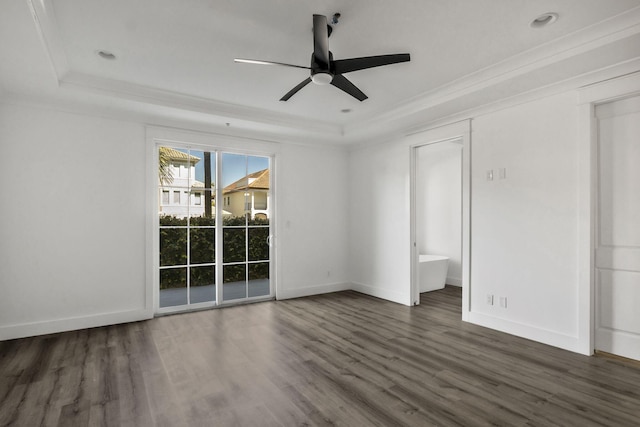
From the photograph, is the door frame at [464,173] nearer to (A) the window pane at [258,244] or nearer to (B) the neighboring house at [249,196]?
(B) the neighboring house at [249,196]

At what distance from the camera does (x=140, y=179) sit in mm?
4551

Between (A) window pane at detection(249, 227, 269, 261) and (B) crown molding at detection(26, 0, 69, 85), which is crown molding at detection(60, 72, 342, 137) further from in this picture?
(A) window pane at detection(249, 227, 269, 261)

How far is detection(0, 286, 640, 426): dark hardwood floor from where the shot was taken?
231 centimetres

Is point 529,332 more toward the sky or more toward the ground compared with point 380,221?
more toward the ground

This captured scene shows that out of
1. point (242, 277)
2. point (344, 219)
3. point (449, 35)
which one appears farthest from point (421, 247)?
point (449, 35)

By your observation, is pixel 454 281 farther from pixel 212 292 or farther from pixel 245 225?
pixel 212 292

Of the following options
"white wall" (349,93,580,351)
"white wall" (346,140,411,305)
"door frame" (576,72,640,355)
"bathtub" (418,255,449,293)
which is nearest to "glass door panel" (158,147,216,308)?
"white wall" (346,140,411,305)

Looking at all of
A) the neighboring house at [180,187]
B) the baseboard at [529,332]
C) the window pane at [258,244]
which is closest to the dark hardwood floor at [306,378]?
the baseboard at [529,332]

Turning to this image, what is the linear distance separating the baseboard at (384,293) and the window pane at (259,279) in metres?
1.69

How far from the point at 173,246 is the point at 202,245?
1.32 feet

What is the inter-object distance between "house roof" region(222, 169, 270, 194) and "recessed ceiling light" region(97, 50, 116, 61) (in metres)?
2.40

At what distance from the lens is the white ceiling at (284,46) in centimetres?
248

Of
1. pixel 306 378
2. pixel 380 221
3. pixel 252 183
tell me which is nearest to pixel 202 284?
pixel 252 183

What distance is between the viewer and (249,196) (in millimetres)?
5547
